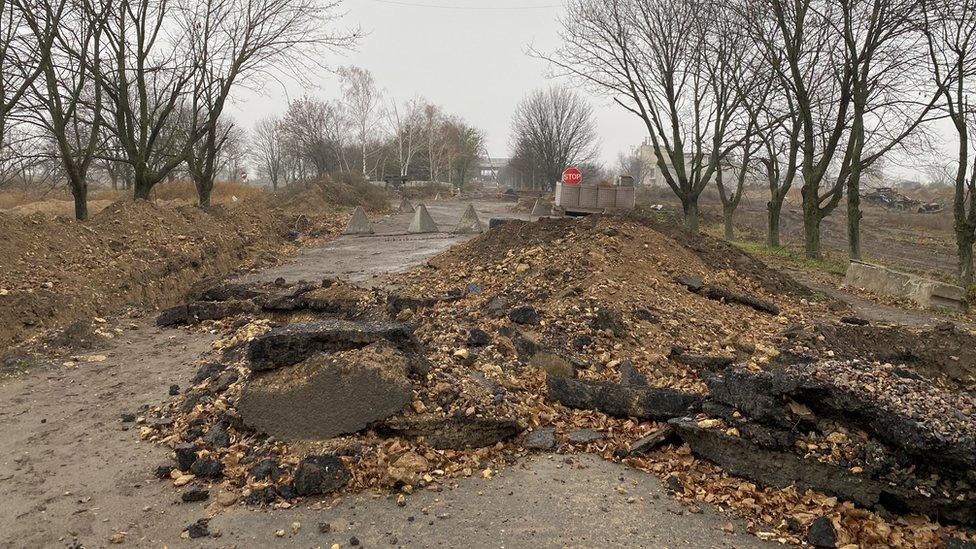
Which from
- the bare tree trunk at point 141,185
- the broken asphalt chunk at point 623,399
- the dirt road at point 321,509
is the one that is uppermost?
the bare tree trunk at point 141,185

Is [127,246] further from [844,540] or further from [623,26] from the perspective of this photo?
[623,26]

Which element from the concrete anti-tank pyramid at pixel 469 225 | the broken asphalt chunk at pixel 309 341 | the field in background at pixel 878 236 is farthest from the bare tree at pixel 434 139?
the broken asphalt chunk at pixel 309 341

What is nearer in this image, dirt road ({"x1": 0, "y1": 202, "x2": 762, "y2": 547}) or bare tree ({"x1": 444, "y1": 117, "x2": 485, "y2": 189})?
dirt road ({"x1": 0, "y1": 202, "x2": 762, "y2": 547})

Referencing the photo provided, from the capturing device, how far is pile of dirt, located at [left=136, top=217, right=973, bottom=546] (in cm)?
402

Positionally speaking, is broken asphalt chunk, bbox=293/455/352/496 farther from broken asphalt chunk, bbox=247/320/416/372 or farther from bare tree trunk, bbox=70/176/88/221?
bare tree trunk, bbox=70/176/88/221

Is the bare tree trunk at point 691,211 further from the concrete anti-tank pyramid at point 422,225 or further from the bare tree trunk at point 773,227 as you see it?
the concrete anti-tank pyramid at point 422,225

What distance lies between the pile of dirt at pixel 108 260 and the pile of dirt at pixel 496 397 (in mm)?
2135

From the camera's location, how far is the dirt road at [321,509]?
3586 mm

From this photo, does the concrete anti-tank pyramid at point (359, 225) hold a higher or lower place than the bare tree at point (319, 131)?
lower

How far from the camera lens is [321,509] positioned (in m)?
3.83

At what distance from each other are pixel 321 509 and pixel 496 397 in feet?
5.78

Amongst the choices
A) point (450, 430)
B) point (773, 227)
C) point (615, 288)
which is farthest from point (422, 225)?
point (450, 430)

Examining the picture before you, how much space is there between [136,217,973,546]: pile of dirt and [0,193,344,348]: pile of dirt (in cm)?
213

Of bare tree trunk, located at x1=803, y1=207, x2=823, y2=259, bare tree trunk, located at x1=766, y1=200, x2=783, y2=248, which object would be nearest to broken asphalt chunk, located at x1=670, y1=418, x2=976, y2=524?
bare tree trunk, located at x1=803, y1=207, x2=823, y2=259
